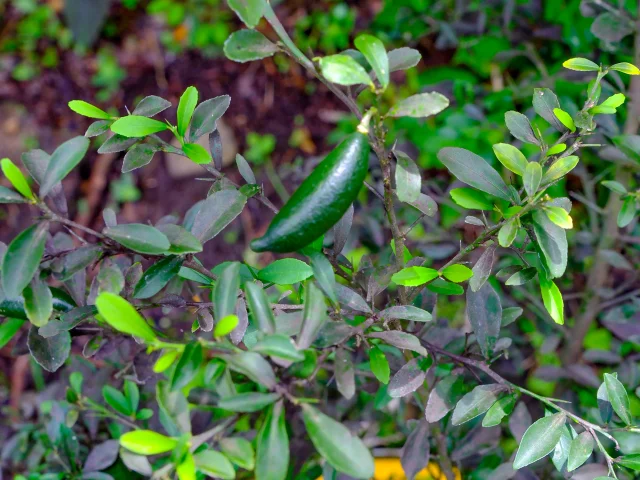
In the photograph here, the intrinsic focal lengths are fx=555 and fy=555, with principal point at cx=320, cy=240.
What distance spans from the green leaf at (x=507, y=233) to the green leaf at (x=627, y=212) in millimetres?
316

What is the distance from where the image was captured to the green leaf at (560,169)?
62cm

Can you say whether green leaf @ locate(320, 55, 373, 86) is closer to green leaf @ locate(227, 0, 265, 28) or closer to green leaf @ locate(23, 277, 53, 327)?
green leaf @ locate(227, 0, 265, 28)

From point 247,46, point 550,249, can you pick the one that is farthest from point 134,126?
point 550,249

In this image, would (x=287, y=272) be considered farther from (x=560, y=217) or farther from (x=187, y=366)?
(x=560, y=217)

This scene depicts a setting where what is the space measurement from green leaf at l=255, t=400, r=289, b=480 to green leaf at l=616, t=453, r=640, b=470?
0.44 m

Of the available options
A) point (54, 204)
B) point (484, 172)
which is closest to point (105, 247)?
point (54, 204)

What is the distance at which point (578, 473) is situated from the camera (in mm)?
806

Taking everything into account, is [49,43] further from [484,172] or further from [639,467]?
[639,467]

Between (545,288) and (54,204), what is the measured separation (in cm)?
62

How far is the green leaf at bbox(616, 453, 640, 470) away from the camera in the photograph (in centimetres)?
67

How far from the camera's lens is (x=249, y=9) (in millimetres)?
→ 536

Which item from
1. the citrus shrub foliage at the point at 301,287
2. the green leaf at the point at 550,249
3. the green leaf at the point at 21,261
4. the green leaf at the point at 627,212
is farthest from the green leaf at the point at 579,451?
the green leaf at the point at 21,261

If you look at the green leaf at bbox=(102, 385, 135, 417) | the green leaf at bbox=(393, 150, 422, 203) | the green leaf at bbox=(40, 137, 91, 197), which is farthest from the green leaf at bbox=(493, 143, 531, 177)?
the green leaf at bbox=(102, 385, 135, 417)

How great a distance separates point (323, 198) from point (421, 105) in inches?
5.3
